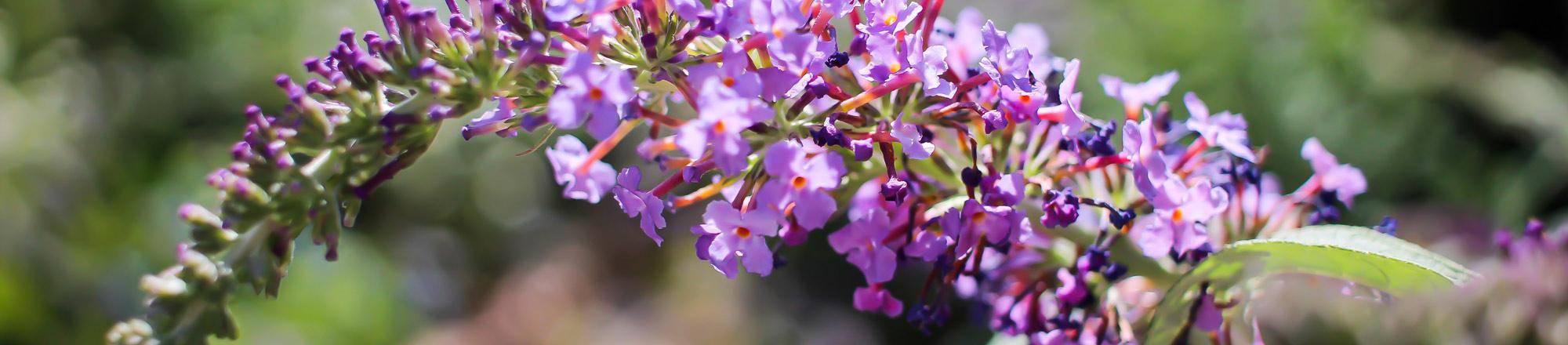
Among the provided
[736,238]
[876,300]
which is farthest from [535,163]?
[736,238]

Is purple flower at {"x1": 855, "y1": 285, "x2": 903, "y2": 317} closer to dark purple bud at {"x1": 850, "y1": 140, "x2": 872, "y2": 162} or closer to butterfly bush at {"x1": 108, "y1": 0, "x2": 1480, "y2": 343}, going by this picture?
butterfly bush at {"x1": 108, "y1": 0, "x2": 1480, "y2": 343}

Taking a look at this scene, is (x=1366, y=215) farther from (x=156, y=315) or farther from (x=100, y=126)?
(x=100, y=126)

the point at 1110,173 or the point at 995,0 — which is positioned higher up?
the point at 1110,173

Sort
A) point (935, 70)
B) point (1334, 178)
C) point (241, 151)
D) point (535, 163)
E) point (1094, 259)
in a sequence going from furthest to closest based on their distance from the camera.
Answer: point (535, 163)
point (1334, 178)
point (1094, 259)
point (935, 70)
point (241, 151)

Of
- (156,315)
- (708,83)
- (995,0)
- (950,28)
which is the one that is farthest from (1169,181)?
(995,0)

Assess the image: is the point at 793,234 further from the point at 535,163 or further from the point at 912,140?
the point at 535,163

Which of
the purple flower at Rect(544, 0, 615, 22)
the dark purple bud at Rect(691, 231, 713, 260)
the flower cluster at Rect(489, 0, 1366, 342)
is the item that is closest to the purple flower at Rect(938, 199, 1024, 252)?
the flower cluster at Rect(489, 0, 1366, 342)
